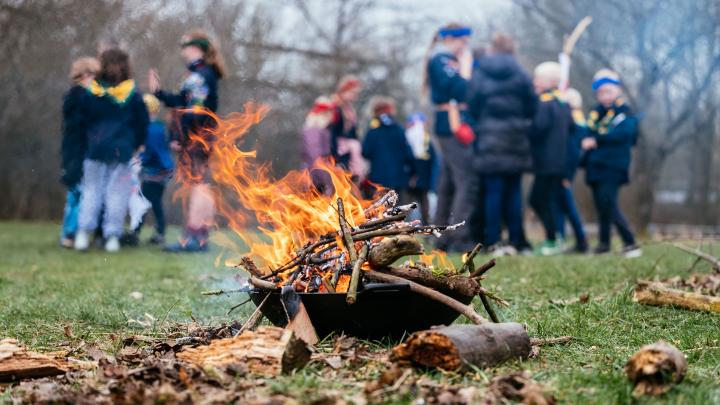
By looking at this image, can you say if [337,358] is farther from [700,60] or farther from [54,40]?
[700,60]

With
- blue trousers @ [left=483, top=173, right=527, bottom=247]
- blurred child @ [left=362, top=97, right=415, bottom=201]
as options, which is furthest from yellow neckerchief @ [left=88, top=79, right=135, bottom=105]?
blue trousers @ [left=483, top=173, right=527, bottom=247]

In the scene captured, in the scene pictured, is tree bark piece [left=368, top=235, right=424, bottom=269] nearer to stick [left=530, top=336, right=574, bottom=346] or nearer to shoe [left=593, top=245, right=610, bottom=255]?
stick [left=530, top=336, right=574, bottom=346]

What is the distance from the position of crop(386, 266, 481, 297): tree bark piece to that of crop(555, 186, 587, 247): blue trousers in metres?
6.69

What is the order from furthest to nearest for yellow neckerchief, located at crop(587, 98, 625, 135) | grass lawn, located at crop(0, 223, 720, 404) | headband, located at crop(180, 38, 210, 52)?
yellow neckerchief, located at crop(587, 98, 625, 135)
headband, located at crop(180, 38, 210, 52)
grass lawn, located at crop(0, 223, 720, 404)

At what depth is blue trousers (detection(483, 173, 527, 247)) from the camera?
909 cm

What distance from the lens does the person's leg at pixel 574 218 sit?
9945 millimetres

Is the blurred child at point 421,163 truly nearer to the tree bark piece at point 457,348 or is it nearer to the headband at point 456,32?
the headband at point 456,32

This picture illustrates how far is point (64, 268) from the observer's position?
24.3ft

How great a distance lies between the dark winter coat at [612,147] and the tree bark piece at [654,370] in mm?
6827

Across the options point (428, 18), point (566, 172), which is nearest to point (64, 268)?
point (566, 172)

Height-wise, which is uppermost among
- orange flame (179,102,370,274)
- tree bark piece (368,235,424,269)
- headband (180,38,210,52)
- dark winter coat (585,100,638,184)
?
headband (180,38,210,52)

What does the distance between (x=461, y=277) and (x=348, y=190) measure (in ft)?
2.81

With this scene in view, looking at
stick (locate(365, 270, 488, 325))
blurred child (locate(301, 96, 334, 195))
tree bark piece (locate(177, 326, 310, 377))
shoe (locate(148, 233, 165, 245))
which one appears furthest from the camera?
shoe (locate(148, 233, 165, 245))

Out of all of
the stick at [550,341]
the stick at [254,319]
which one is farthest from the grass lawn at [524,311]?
the stick at [254,319]
